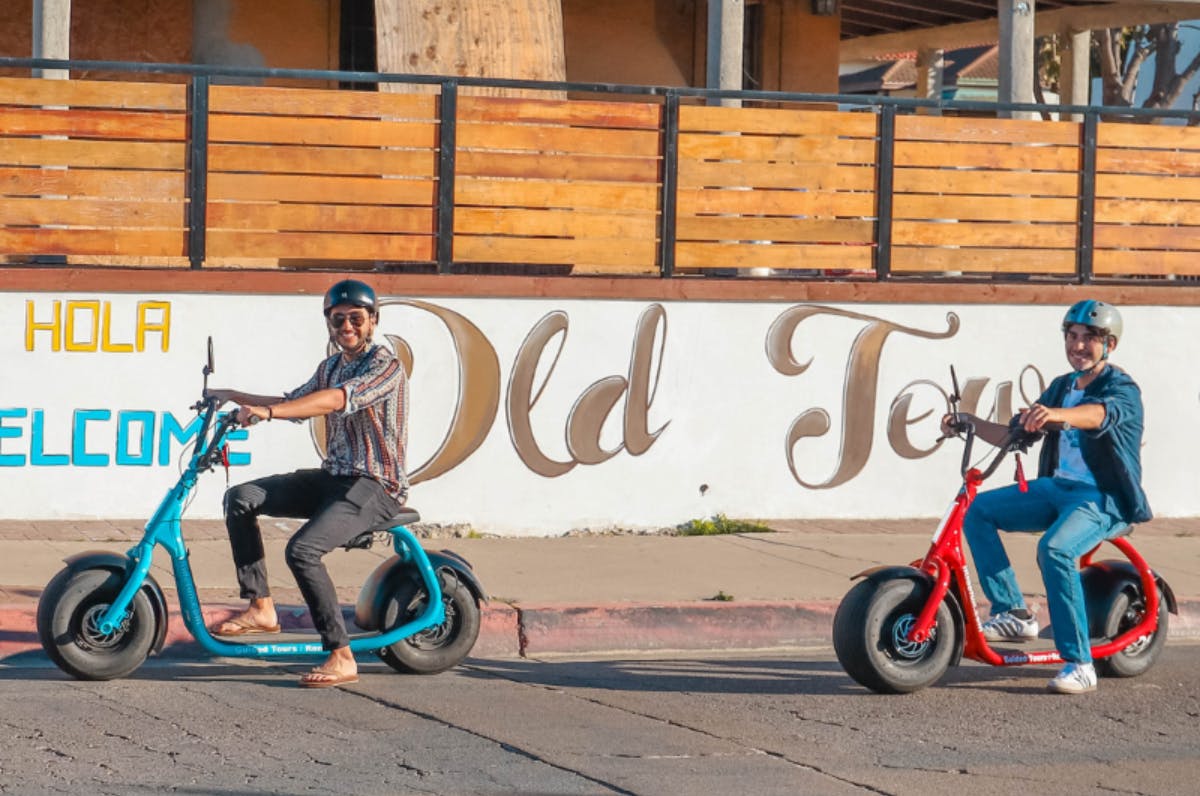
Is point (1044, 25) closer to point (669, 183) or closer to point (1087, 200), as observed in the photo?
point (1087, 200)

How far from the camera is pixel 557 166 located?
12008mm

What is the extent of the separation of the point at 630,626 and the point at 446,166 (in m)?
3.87

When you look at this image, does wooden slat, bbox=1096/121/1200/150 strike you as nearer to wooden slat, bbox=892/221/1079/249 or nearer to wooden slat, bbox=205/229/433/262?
wooden slat, bbox=892/221/1079/249

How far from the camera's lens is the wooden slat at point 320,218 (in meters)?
11.5

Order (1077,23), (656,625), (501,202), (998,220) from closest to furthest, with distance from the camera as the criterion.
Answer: (656,625), (501,202), (998,220), (1077,23)

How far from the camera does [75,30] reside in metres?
16.0

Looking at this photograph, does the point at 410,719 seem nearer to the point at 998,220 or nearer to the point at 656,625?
the point at 656,625

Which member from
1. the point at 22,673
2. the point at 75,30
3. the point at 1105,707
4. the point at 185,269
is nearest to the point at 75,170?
the point at 185,269

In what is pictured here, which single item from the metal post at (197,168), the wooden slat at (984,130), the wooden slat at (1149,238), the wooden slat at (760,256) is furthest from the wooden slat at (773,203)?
the metal post at (197,168)

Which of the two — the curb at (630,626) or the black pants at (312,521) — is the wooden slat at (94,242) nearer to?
the curb at (630,626)

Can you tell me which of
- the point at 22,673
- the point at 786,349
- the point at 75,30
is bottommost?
the point at 22,673

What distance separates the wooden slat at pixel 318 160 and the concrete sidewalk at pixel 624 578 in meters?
2.21

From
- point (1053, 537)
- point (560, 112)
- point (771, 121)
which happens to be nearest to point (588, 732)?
point (1053, 537)

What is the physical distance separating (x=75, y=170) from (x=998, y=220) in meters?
6.14
